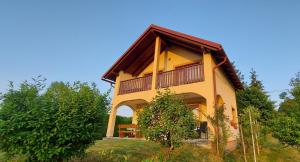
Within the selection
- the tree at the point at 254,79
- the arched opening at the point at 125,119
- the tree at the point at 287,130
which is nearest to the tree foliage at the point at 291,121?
the tree at the point at 287,130

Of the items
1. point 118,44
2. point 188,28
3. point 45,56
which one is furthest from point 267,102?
point 45,56

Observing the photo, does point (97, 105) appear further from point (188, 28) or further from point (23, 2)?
point (188, 28)

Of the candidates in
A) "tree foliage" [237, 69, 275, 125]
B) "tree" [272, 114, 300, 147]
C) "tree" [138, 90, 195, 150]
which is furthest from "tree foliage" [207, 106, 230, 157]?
"tree foliage" [237, 69, 275, 125]

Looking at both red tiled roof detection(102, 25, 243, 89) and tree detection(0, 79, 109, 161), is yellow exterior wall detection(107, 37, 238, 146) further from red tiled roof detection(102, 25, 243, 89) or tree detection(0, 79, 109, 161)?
tree detection(0, 79, 109, 161)

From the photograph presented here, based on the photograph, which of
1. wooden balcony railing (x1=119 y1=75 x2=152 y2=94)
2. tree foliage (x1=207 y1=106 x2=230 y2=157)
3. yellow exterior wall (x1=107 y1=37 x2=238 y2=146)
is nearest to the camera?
tree foliage (x1=207 y1=106 x2=230 y2=157)

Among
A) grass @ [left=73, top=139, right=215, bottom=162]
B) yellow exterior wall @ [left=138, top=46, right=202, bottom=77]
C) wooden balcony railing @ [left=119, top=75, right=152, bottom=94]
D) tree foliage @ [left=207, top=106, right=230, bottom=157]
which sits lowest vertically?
grass @ [left=73, top=139, right=215, bottom=162]

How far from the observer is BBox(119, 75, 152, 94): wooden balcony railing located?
1214cm

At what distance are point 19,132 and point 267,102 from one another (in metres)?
20.3

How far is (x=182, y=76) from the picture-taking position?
10711 mm

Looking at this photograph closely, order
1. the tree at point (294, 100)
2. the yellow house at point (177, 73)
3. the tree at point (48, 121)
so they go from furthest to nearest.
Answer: the yellow house at point (177, 73) → the tree at point (294, 100) → the tree at point (48, 121)

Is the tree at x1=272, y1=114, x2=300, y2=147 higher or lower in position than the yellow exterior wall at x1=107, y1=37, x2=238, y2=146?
lower

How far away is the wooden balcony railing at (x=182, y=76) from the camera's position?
10.2 metres

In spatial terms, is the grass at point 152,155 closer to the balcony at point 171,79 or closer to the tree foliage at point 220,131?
the tree foliage at point 220,131

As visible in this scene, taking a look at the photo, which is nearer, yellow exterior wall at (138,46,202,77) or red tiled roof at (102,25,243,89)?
red tiled roof at (102,25,243,89)
